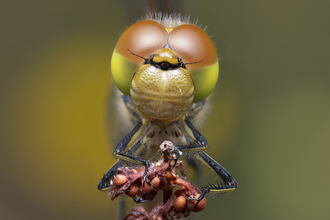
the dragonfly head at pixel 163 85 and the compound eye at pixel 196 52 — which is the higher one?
the compound eye at pixel 196 52

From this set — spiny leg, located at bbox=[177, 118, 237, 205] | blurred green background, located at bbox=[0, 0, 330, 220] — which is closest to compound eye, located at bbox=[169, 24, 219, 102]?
spiny leg, located at bbox=[177, 118, 237, 205]

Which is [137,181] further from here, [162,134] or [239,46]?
[239,46]

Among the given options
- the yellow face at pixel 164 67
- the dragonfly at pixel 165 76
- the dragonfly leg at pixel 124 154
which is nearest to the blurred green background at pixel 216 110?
the dragonfly leg at pixel 124 154

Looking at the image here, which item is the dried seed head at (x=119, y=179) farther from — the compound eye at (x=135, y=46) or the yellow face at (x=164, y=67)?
the compound eye at (x=135, y=46)

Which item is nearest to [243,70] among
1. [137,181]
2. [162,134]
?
[162,134]

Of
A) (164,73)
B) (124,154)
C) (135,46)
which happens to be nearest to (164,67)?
(164,73)

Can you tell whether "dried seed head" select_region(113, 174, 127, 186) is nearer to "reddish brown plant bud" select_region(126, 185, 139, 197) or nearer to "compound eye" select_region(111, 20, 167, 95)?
"reddish brown plant bud" select_region(126, 185, 139, 197)
